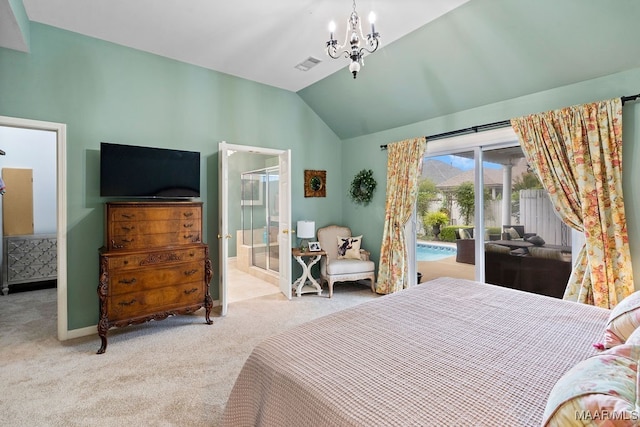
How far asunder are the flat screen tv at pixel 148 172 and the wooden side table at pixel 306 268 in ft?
5.44

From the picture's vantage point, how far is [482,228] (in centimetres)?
385

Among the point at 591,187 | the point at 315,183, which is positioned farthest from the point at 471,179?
the point at 315,183

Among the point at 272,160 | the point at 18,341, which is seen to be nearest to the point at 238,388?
the point at 18,341

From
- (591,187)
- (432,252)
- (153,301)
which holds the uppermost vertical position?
(591,187)

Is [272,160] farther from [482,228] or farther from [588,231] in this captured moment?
[588,231]

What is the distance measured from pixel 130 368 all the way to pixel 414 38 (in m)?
4.10

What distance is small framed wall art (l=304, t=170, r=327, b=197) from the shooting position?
16.6 feet

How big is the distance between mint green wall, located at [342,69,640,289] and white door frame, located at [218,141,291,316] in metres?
1.29

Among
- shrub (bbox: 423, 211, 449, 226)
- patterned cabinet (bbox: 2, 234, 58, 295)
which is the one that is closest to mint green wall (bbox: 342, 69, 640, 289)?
shrub (bbox: 423, 211, 449, 226)

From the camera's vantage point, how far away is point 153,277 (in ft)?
A: 10.2

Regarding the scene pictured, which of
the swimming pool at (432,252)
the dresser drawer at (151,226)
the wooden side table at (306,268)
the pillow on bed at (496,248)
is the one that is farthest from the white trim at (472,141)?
the dresser drawer at (151,226)

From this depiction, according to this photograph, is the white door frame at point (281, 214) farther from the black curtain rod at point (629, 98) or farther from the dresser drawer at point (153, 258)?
the black curtain rod at point (629, 98)

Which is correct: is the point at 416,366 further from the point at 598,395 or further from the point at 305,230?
the point at 305,230

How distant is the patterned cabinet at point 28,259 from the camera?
15.0 feet
